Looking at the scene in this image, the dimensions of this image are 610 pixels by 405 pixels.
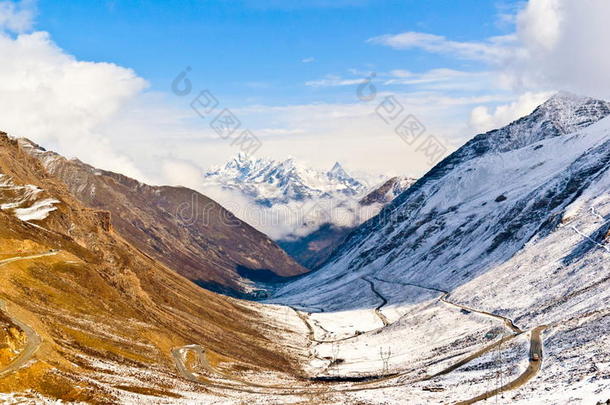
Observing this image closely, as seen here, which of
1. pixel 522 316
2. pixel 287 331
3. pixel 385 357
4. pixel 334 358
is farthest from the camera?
pixel 287 331

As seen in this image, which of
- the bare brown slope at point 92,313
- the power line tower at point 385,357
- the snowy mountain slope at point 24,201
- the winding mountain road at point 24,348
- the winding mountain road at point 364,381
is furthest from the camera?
the snowy mountain slope at point 24,201

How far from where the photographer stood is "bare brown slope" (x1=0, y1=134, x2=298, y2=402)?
63844 millimetres

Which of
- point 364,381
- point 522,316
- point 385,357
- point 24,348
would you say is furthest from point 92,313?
point 522,316

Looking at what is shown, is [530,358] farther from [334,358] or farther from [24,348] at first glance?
[24,348]

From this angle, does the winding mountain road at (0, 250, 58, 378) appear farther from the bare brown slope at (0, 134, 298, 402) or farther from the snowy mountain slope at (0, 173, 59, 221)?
the snowy mountain slope at (0, 173, 59, 221)

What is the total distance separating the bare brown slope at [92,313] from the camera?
63844 mm

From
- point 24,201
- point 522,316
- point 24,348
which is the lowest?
point 522,316

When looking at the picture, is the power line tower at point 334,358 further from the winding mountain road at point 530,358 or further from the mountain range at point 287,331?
the winding mountain road at point 530,358

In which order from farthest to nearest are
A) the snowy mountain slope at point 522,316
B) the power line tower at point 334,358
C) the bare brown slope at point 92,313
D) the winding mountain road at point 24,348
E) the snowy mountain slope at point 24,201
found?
1. the snowy mountain slope at point 24,201
2. the power line tower at point 334,358
3. the snowy mountain slope at point 522,316
4. the bare brown slope at point 92,313
5. the winding mountain road at point 24,348

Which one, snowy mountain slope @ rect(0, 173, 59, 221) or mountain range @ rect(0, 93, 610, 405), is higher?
snowy mountain slope @ rect(0, 173, 59, 221)

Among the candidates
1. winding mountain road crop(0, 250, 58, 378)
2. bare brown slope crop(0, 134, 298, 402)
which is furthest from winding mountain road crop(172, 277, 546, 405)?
winding mountain road crop(0, 250, 58, 378)

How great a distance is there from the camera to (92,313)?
289 feet

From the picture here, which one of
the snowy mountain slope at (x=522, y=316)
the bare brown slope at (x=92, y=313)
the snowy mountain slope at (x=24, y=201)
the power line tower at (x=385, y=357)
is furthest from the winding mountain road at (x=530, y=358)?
the snowy mountain slope at (x=24, y=201)

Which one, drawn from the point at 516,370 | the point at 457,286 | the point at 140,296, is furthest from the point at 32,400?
the point at 457,286
